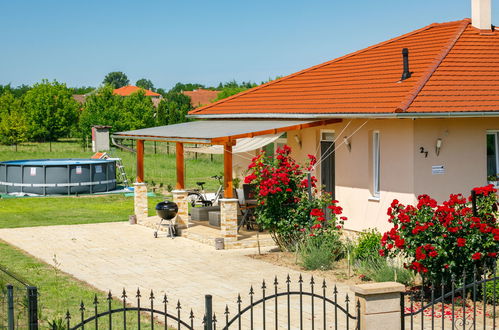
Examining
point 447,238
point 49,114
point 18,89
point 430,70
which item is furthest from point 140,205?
point 18,89

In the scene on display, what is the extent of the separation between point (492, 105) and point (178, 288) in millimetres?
7594

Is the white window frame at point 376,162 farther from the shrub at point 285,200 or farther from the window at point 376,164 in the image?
the shrub at point 285,200

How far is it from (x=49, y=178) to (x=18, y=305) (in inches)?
902

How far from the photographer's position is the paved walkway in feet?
42.5

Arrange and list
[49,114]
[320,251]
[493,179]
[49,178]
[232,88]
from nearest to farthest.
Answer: [320,251] → [493,179] → [49,178] → [49,114] → [232,88]

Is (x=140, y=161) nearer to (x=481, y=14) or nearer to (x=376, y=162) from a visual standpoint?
(x=376, y=162)

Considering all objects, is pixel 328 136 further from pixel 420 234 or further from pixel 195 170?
pixel 195 170

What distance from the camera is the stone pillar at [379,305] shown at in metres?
8.23

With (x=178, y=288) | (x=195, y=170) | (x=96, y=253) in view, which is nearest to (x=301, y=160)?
(x=96, y=253)

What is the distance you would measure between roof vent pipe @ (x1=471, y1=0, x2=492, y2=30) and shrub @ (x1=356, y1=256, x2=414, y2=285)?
27.5 feet

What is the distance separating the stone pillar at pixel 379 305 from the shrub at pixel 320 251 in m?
6.07

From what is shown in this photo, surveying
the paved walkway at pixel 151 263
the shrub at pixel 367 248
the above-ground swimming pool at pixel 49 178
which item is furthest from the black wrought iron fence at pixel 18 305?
the above-ground swimming pool at pixel 49 178

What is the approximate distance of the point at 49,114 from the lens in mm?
71938

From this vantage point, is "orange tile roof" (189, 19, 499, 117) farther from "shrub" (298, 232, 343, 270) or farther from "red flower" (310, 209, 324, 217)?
"shrub" (298, 232, 343, 270)
